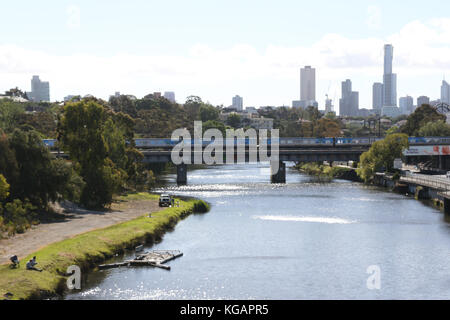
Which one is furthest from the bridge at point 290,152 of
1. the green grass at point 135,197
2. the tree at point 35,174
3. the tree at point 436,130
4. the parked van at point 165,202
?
the tree at point 35,174

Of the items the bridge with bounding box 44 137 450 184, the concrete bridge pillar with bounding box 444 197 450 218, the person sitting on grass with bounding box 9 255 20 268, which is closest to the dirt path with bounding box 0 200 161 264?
the person sitting on grass with bounding box 9 255 20 268

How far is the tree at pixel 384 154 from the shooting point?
136m

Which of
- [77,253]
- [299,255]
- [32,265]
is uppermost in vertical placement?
[32,265]

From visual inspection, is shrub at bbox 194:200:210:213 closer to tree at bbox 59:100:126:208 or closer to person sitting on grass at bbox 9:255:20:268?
tree at bbox 59:100:126:208

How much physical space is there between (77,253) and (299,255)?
66.8 ft

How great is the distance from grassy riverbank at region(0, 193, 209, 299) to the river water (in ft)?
5.67

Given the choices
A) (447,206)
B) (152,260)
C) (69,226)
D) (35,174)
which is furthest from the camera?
(447,206)

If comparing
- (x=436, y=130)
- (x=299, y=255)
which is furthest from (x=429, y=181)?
(x=436, y=130)

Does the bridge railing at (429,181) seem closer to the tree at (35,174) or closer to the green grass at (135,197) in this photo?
the green grass at (135,197)

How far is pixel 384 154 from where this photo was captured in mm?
137000

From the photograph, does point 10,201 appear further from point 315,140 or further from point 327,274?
point 315,140

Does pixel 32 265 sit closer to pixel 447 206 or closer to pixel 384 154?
pixel 447 206

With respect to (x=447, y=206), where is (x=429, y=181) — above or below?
above

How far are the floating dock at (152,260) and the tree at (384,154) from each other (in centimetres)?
8531
